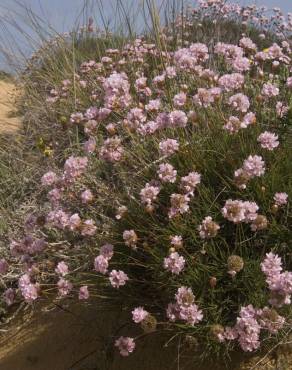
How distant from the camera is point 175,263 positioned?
279 cm

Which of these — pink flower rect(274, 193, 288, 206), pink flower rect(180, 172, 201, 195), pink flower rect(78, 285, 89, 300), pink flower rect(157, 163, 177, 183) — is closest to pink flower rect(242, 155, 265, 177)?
pink flower rect(274, 193, 288, 206)

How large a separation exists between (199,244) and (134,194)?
685mm

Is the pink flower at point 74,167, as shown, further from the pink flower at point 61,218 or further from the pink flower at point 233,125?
the pink flower at point 233,125

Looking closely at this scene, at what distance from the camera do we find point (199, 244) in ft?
9.90

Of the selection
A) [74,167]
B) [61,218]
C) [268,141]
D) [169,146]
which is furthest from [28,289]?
[268,141]

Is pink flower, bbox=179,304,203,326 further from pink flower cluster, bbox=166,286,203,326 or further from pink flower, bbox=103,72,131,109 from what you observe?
pink flower, bbox=103,72,131,109

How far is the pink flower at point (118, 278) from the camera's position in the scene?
2.91 metres

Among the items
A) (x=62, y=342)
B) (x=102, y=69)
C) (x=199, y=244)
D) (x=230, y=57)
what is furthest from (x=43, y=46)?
(x=199, y=244)

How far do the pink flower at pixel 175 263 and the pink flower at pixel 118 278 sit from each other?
0.23m

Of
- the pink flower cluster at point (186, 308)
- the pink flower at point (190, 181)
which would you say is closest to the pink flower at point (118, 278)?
the pink flower cluster at point (186, 308)

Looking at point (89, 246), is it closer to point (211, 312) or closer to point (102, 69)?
point (211, 312)

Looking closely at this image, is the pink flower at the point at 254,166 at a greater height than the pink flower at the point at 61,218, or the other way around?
the pink flower at the point at 254,166

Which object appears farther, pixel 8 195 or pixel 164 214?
pixel 8 195

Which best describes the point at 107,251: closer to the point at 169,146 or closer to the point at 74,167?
the point at 74,167
